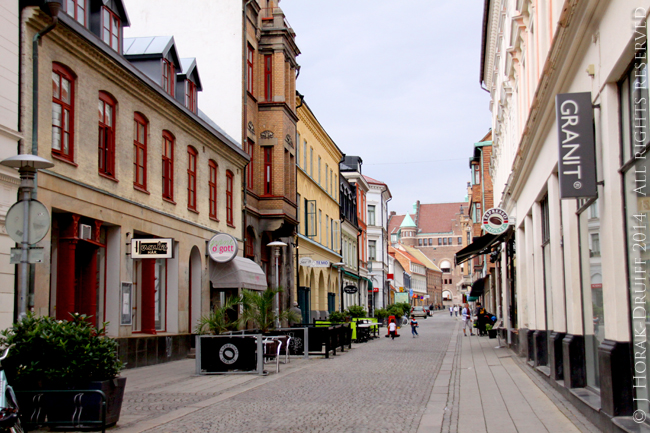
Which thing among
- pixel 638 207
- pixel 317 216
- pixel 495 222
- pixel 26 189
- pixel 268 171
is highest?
pixel 268 171

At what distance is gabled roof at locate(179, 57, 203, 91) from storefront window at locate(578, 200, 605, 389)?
16407 mm

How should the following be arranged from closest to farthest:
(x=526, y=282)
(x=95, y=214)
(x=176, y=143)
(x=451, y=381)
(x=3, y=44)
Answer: (x=3, y=44)
(x=451, y=381)
(x=95, y=214)
(x=526, y=282)
(x=176, y=143)

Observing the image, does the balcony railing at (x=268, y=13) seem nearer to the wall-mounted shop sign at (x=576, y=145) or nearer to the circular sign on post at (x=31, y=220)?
the circular sign on post at (x=31, y=220)

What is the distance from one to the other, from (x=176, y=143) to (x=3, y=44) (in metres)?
9.01

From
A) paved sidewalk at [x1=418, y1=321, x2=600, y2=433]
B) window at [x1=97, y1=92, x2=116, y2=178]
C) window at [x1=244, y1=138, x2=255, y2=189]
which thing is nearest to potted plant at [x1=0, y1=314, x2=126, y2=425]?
paved sidewalk at [x1=418, y1=321, x2=600, y2=433]

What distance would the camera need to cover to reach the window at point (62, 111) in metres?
15.5

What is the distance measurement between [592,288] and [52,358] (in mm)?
7061

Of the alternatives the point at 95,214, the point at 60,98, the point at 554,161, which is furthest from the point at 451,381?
the point at 60,98

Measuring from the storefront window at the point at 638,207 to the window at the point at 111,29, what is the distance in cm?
1416

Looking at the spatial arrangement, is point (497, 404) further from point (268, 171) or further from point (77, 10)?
point (268, 171)

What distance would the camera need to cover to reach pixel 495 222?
23047 millimetres

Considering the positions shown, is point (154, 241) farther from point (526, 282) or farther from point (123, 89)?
point (526, 282)

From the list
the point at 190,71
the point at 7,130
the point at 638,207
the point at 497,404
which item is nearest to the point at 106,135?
the point at 7,130

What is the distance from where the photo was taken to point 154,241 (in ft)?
61.2
